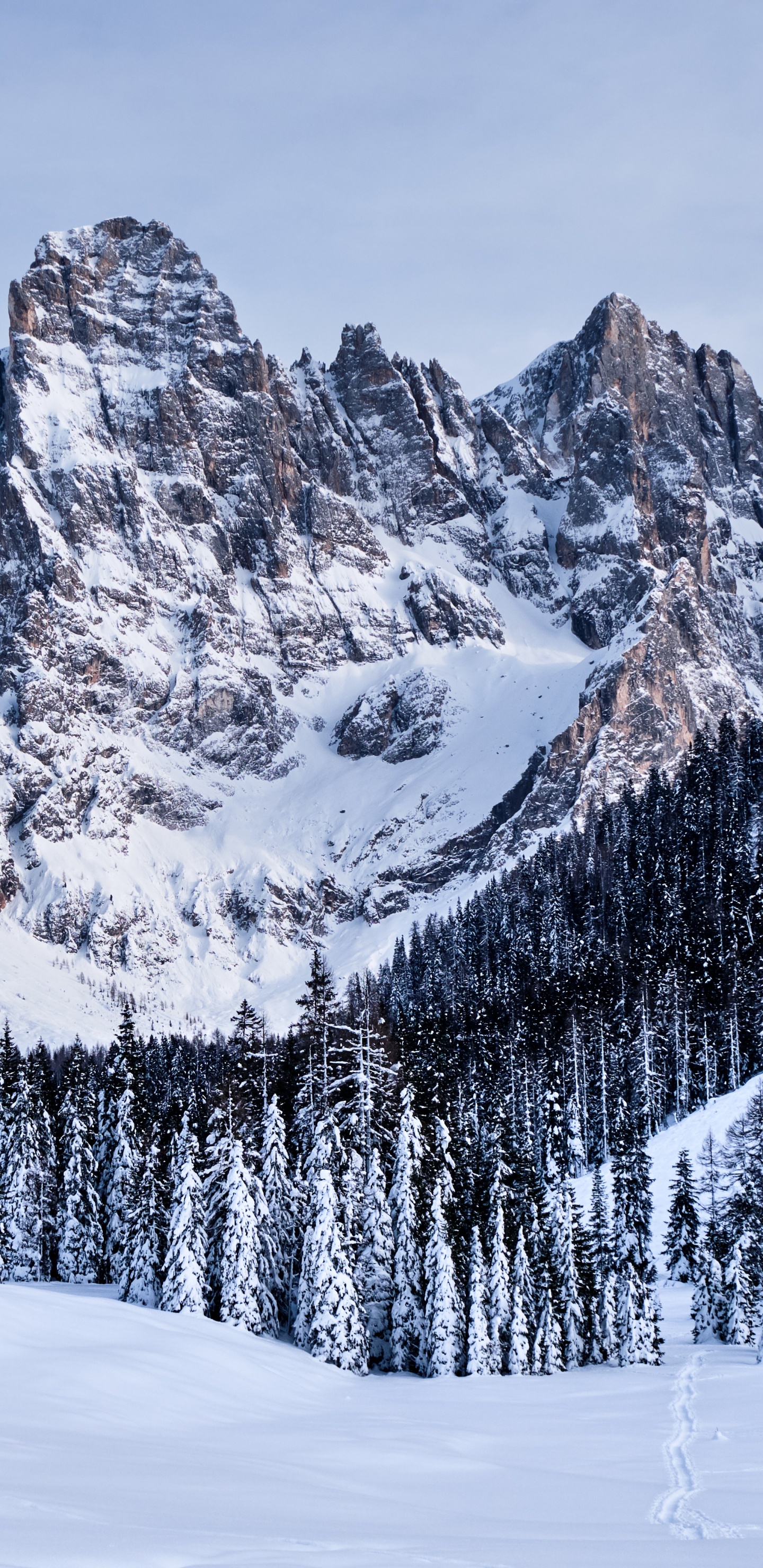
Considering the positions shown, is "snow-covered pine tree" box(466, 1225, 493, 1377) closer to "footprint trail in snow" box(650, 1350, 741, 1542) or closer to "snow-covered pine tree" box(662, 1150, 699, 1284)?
"footprint trail in snow" box(650, 1350, 741, 1542)

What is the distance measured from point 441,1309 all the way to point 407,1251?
2.12 m

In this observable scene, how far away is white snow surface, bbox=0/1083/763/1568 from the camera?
33.3 feet

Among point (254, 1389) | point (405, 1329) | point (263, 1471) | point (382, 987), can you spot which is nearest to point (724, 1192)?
point (405, 1329)

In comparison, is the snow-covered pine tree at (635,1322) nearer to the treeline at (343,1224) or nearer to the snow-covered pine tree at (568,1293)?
the treeline at (343,1224)

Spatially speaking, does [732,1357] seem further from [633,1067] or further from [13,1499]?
[633,1067]

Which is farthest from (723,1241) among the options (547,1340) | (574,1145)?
(574,1145)

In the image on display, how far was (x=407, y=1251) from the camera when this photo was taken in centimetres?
3988

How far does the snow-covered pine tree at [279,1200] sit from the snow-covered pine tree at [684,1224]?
25692mm

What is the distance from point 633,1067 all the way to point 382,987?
97.1m

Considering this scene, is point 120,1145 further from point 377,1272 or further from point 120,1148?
point 377,1272

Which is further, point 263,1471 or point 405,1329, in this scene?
point 405,1329

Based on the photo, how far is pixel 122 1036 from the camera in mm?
53000

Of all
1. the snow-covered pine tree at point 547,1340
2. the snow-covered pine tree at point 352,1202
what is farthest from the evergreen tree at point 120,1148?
the snow-covered pine tree at point 547,1340

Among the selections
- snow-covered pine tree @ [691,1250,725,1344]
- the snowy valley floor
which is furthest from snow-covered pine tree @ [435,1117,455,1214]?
snow-covered pine tree @ [691,1250,725,1344]
